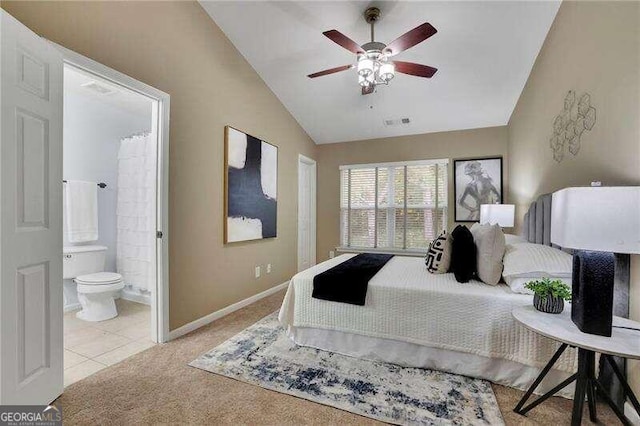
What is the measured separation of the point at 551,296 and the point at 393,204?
330 centimetres

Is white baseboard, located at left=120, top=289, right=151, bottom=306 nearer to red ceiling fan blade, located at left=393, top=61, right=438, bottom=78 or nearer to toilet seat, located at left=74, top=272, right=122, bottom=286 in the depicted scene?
toilet seat, located at left=74, top=272, right=122, bottom=286

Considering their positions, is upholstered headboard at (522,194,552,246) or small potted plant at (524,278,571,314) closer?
small potted plant at (524,278,571,314)

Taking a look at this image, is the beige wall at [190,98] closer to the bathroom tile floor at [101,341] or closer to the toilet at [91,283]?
the bathroom tile floor at [101,341]

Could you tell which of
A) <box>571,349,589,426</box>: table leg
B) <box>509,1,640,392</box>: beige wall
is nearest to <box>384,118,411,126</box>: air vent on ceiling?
<box>509,1,640,392</box>: beige wall

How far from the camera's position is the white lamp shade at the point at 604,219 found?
3.88ft

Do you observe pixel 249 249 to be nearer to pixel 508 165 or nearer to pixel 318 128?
pixel 318 128

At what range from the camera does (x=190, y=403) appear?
1.70 meters

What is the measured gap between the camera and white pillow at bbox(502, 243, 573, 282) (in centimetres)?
183

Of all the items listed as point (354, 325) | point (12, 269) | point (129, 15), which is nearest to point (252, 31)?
point (129, 15)

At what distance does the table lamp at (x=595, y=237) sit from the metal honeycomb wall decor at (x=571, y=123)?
95 centimetres

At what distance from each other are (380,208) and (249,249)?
7.86ft

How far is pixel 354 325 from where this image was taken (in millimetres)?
2188

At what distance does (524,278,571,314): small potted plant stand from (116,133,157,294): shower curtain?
3.74 meters

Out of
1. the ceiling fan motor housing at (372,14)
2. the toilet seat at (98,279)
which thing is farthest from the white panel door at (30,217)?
the ceiling fan motor housing at (372,14)
